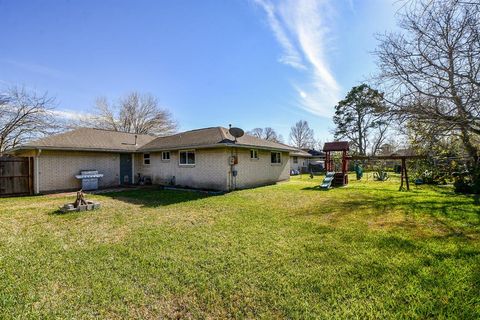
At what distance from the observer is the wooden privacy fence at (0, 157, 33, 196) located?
1108 centimetres

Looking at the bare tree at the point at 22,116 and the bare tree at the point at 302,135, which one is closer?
the bare tree at the point at 22,116

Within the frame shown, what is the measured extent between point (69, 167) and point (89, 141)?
6.05 ft

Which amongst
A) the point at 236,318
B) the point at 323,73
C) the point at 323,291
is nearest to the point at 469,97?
the point at 323,73

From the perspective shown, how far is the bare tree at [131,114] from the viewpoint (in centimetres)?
3184

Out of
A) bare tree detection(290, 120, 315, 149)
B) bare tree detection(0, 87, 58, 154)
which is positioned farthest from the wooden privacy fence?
bare tree detection(290, 120, 315, 149)

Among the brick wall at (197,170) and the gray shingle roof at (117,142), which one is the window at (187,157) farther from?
the gray shingle roof at (117,142)

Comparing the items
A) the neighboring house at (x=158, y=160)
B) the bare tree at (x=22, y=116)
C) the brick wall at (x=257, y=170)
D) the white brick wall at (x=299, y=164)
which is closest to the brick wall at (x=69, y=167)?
the neighboring house at (x=158, y=160)

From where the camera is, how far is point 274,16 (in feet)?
29.5

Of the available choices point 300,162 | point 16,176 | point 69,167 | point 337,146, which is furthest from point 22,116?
point 300,162

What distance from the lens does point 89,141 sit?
13883 mm

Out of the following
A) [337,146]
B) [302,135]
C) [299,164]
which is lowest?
[299,164]

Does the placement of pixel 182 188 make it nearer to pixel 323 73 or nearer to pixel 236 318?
pixel 323 73

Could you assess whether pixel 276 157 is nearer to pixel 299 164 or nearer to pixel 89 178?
pixel 89 178

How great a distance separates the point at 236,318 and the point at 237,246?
75.9 inches
